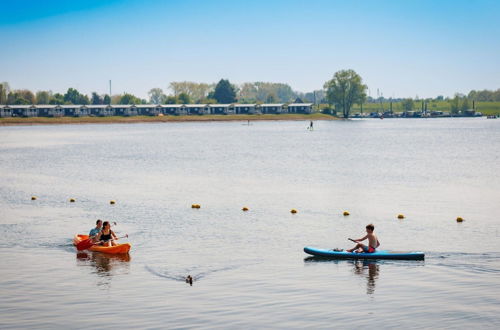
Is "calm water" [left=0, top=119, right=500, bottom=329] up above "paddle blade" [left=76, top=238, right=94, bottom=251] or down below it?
below

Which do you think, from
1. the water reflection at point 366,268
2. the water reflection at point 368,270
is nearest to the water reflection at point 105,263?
the water reflection at point 366,268

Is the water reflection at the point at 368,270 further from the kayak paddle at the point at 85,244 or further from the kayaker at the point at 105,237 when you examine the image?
the kayak paddle at the point at 85,244

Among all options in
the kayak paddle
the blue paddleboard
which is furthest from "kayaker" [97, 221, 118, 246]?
the blue paddleboard

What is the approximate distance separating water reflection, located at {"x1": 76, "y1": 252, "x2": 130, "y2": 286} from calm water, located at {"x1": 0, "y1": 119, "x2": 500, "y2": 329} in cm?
10

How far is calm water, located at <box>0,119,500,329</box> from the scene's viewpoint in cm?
2311

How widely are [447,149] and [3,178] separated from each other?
69.7 metres

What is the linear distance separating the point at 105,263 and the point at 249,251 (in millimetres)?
6751

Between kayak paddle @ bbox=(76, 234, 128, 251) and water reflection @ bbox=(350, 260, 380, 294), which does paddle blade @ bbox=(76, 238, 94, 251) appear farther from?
water reflection @ bbox=(350, 260, 380, 294)

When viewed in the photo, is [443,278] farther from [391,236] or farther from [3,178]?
[3,178]

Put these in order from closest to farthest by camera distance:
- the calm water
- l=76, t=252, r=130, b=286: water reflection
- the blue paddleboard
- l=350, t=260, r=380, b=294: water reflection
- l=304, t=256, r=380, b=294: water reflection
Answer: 1. the calm water
2. l=350, t=260, r=380, b=294: water reflection
3. l=304, t=256, r=380, b=294: water reflection
4. l=76, t=252, r=130, b=286: water reflection
5. the blue paddleboard

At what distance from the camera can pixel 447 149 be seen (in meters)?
109

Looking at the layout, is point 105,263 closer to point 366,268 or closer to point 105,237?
point 105,237

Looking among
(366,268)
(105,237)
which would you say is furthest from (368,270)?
(105,237)

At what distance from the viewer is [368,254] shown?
99.7 ft
